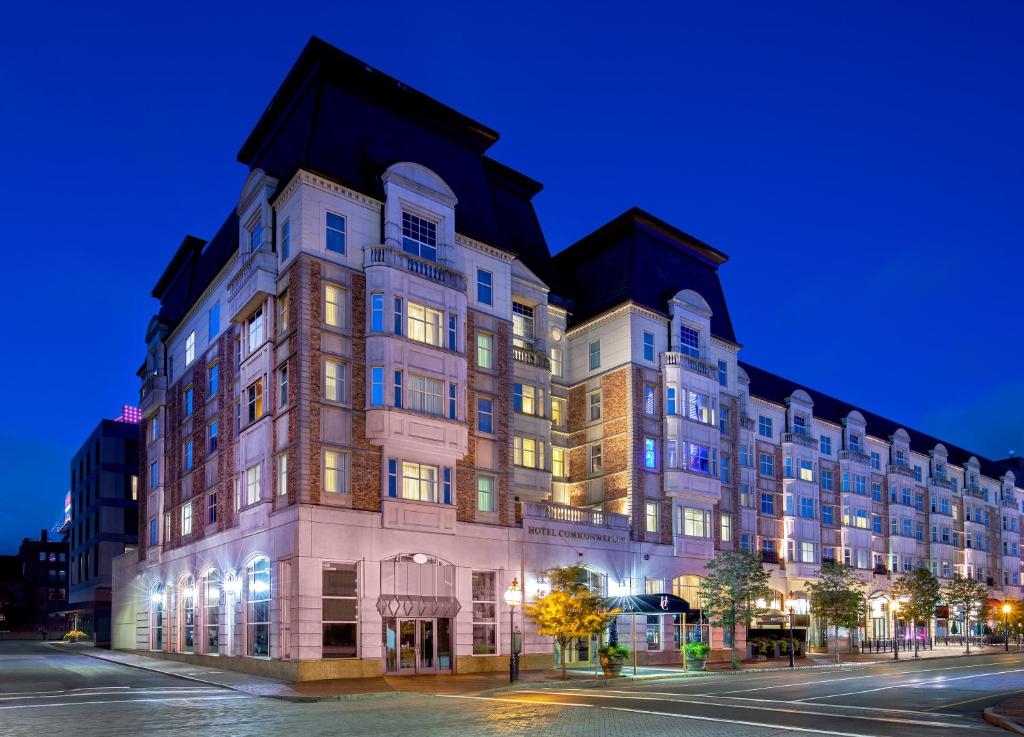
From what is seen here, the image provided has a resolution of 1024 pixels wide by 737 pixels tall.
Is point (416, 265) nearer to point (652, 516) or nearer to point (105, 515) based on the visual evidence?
point (652, 516)

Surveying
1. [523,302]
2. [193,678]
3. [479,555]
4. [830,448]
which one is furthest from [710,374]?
[193,678]

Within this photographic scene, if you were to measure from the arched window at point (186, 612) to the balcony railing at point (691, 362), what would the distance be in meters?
29.2

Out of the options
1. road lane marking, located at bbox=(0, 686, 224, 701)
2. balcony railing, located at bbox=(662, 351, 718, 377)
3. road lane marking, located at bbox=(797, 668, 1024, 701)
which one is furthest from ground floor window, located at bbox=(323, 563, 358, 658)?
balcony railing, located at bbox=(662, 351, 718, 377)

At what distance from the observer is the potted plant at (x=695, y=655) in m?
43.7

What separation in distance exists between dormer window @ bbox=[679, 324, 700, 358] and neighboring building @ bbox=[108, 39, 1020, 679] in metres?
0.18

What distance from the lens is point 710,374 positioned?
5803 centimetres

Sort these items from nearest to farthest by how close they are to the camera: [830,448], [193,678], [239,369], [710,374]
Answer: [193,678]
[239,369]
[710,374]
[830,448]

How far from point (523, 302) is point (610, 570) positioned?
607 inches

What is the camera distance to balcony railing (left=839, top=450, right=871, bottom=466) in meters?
79.6

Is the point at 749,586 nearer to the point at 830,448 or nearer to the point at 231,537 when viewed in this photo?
the point at 231,537

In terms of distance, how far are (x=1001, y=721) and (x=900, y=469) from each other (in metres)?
68.3

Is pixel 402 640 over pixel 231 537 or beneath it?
beneath

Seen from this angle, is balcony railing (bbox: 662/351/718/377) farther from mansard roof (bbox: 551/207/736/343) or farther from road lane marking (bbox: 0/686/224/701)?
road lane marking (bbox: 0/686/224/701)

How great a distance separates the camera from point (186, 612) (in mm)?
51812
